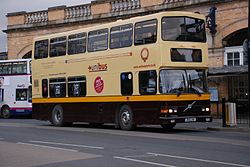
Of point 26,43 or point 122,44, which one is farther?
point 26,43

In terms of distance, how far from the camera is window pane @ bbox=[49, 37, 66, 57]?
24.3 metres

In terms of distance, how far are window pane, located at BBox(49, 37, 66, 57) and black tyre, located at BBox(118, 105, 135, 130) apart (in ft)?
16.8

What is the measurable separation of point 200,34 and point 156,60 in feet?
7.90

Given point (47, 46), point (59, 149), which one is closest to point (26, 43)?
point (47, 46)

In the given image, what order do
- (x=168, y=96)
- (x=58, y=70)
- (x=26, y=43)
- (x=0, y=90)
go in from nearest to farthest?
(x=168, y=96) → (x=58, y=70) → (x=0, y=90) → (x=26, y=43)

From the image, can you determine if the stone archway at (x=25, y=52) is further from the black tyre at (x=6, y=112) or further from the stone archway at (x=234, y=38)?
the stone archway at (x=234, y=38)

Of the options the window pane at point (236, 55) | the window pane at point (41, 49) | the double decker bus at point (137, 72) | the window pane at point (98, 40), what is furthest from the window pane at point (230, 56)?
the window pane at point (41, 49)

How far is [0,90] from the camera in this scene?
37.0 metres

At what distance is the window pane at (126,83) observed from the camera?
66.8 ft

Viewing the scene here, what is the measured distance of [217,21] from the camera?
92.6 ft

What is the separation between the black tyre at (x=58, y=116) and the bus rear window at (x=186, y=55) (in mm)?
7806

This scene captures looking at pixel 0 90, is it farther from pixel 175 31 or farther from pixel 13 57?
pixel 175 31

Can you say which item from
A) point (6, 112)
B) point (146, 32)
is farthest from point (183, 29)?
point (6, 112)

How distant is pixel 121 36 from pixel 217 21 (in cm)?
918
